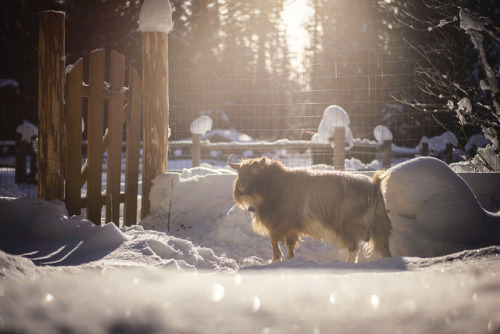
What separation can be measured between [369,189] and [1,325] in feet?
12.1

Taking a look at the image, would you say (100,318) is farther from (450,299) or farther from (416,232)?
(416,232)

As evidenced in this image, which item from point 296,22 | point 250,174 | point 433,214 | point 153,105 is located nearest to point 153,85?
point 153,105

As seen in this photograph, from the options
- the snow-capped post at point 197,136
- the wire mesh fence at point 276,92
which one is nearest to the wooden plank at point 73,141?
the wire mesh fence at point 276,92

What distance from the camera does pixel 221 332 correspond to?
1.51 m

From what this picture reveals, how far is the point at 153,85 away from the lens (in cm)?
591

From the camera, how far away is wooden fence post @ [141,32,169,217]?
5.91 metres

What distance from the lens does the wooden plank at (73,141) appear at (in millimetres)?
4414

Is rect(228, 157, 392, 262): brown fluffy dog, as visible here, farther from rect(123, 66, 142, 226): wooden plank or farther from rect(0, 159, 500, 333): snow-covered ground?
rect(123, 66, 142, 226): wooden plank

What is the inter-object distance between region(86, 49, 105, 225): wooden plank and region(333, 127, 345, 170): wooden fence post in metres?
4.71

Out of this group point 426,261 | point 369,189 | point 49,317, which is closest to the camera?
point 49,317

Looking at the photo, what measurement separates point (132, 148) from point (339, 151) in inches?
165

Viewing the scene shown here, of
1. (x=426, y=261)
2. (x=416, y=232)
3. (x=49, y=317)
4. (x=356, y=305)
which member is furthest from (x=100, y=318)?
(x=416, y=232)

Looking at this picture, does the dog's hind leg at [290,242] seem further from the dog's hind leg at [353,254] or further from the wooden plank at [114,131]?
the wooden plank at [114,131]

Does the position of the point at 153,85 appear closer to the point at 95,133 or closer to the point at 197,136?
the point at 95,133
